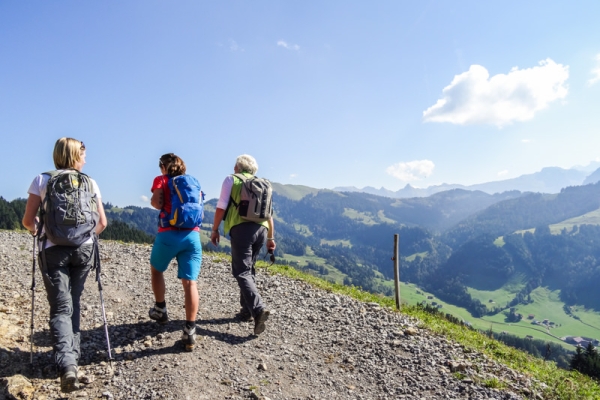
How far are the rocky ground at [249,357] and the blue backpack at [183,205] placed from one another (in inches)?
90.0

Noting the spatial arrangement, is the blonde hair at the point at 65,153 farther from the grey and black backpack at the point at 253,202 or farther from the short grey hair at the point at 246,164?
the short grey hair at the point at 246,164

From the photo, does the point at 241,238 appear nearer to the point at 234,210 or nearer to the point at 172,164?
the point at 234,210

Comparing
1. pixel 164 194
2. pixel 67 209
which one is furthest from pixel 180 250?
pixel 67 209

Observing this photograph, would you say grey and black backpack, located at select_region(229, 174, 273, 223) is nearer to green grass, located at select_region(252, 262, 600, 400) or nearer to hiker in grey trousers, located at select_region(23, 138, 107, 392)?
hiker in grey trousers, located at select_region(23, 138, 107, 392)

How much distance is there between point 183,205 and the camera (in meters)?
5.90

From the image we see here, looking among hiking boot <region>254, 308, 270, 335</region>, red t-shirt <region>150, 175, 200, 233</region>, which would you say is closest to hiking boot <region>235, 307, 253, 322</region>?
hiking boot <region>254, 308, 270, 335</region>

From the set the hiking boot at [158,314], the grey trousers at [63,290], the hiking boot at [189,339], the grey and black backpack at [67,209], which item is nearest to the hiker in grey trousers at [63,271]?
the grey trousers at [63,290]

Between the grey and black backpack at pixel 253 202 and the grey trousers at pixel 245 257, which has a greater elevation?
the grey and black backpack at pixel 253 202

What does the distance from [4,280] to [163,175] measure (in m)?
8.05

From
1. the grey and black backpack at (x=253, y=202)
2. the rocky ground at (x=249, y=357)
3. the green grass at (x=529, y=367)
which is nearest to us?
the rocky ground at (x=249, y=357)

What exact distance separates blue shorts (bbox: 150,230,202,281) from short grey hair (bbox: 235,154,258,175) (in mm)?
1667

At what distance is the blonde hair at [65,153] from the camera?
16.6 ft

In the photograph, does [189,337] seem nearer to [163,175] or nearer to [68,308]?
[68,308]

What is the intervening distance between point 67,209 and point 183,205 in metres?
1.64
